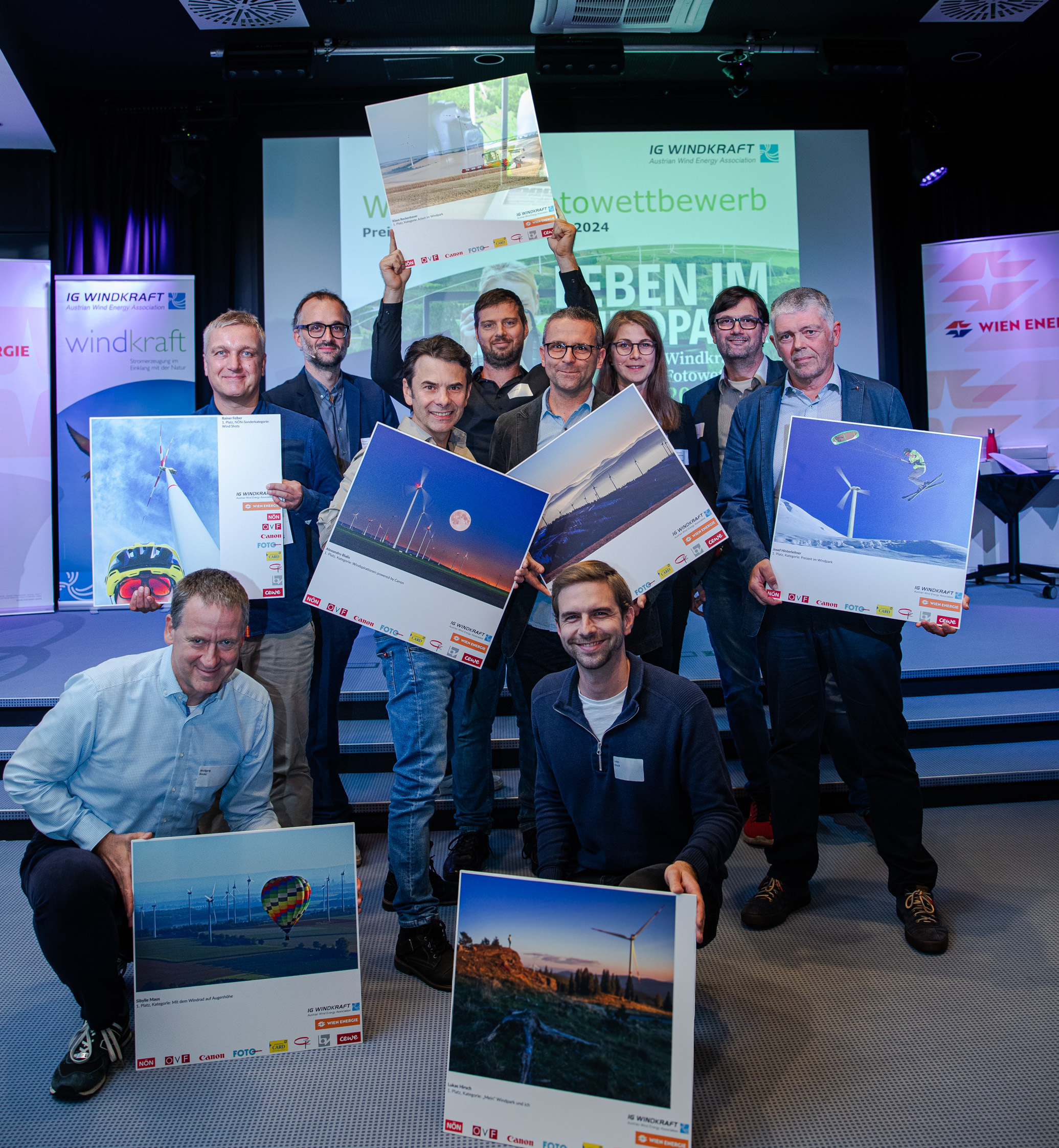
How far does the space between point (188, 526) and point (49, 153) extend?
5.39 metres

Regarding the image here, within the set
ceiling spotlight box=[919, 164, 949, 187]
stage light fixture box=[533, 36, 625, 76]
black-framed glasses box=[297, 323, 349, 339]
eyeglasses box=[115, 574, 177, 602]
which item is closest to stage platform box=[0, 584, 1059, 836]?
Answer: eyeglasses box=[115, 574, 177, 602]

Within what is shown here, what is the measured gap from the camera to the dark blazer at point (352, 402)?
306cm

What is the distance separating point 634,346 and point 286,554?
1.25 meters

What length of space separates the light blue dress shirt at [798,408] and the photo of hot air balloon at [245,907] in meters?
1.52

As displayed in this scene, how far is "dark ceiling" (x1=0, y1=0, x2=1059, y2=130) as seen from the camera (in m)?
5.05

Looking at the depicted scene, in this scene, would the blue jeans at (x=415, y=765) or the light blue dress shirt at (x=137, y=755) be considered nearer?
the light blue dress shirt at (x=137, y=755)

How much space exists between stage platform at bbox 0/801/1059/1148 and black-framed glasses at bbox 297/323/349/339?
1.90 m

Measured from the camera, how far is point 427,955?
2148 mm

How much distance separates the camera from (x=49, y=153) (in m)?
6.14

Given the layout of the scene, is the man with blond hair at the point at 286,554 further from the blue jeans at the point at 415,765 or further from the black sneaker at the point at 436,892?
the blue jeans at the point at 415,765

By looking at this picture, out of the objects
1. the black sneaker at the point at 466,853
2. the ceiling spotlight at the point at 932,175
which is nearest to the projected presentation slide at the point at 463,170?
the black sneaker at the point at 466,853

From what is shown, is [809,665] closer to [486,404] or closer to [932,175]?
[486,404]

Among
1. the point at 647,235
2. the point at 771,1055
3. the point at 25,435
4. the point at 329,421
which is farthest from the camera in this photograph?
the point at 25,435

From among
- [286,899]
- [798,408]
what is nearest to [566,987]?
[286,899]
